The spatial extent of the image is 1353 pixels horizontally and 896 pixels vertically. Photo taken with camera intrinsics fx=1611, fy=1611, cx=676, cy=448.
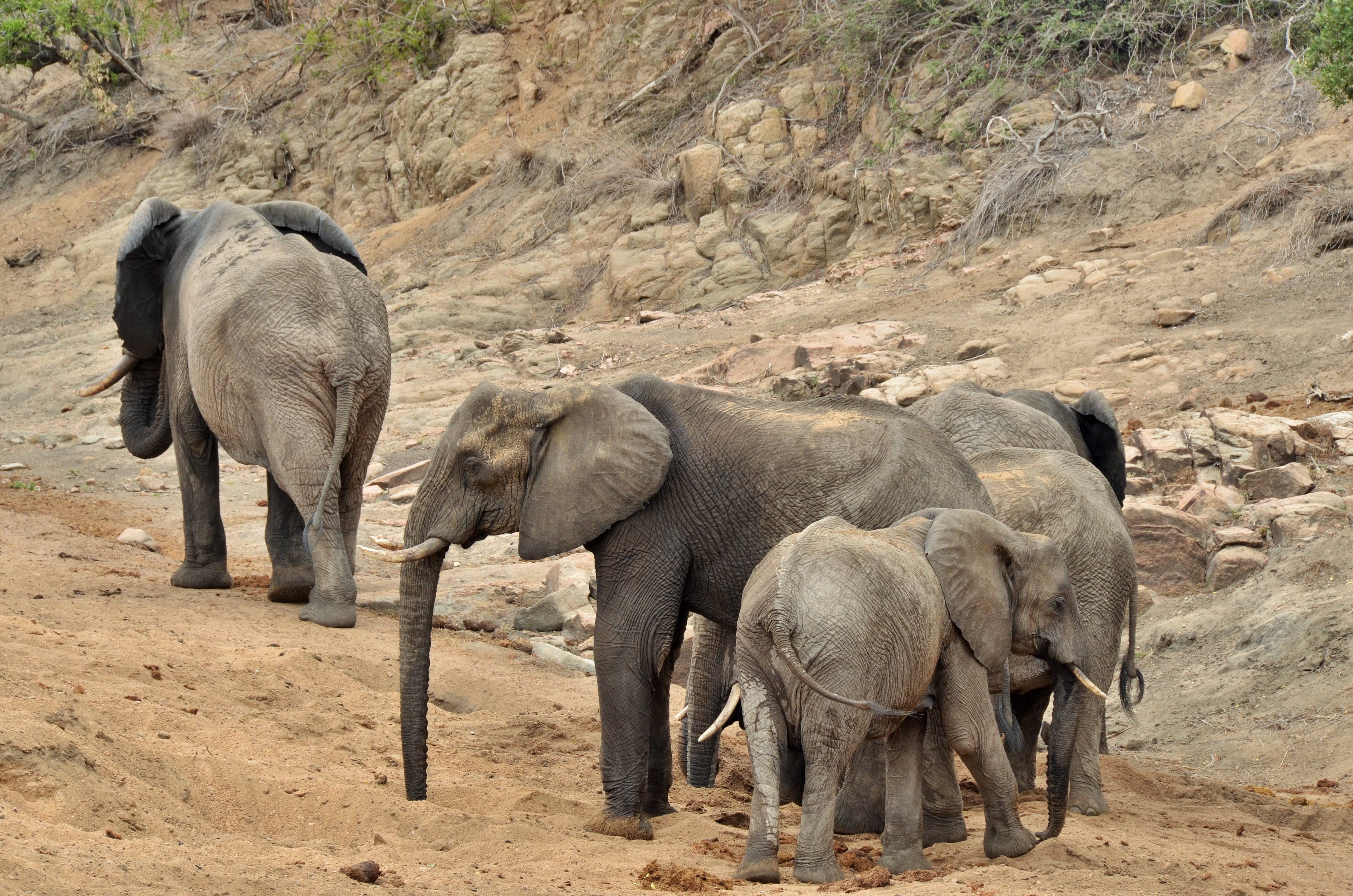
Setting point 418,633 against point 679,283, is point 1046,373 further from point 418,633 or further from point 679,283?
point 418,633

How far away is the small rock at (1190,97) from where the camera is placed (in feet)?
65.2

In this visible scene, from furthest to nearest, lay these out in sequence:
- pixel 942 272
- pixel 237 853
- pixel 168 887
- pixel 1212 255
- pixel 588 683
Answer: pixel 942 272 → pixel 1212 255 → pixel 588 683 → pixel 237 853 → pixel 168 887

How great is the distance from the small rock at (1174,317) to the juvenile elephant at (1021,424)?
231 inches

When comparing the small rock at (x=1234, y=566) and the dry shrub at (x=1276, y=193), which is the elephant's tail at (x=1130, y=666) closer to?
the small rock at (x=1234, y=566)

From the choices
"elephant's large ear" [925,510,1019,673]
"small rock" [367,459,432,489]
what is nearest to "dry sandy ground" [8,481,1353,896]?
"elephant's large ear" [925,510,1019,673]

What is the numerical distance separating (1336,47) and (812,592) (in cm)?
849

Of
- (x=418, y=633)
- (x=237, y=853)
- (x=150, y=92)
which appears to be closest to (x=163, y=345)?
(x=418, y=633)

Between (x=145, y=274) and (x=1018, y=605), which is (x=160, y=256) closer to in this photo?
(x=145, y=274)

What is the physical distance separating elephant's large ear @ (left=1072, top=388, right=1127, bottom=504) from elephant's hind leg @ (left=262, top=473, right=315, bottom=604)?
16.5 feet

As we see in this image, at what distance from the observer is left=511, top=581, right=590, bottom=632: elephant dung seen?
11.0 m

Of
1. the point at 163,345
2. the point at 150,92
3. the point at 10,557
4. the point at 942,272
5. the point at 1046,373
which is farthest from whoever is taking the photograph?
the point at 150,92

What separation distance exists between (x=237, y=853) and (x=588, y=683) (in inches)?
192

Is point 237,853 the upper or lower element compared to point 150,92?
upper

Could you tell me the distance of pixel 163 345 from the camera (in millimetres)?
11664
